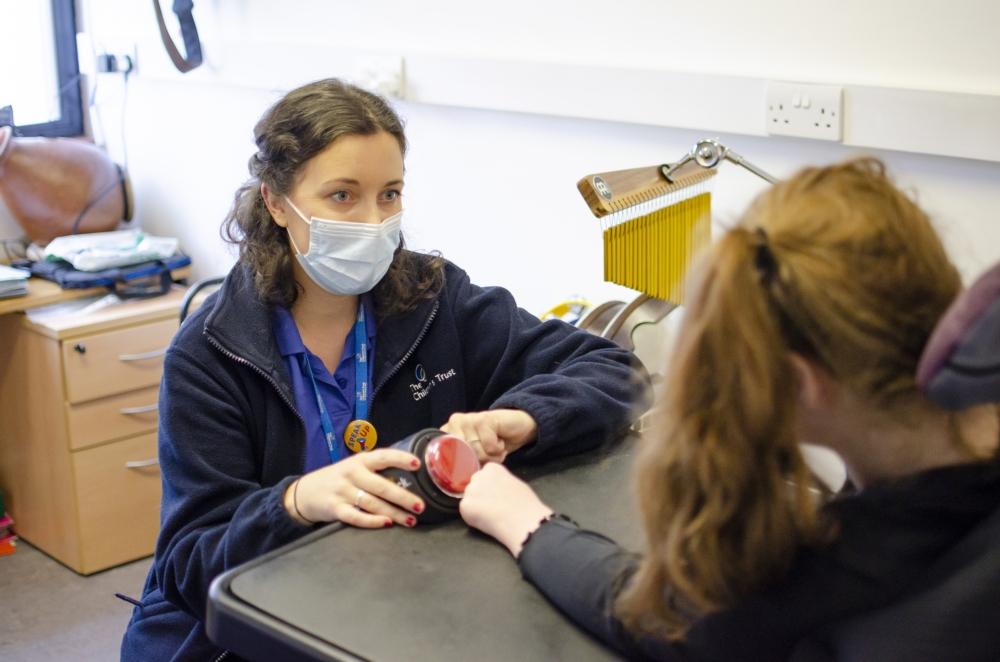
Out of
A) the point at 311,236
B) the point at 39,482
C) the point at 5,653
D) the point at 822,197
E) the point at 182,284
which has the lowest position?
the point at 5,653

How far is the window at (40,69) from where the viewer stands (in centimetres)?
339

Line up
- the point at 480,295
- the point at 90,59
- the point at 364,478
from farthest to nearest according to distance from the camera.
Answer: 1. the point at 90,59
2. the point at 480,295
3. the point at 364,478

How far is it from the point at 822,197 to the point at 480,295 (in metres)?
0.89

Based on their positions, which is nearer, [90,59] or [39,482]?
[39,482]

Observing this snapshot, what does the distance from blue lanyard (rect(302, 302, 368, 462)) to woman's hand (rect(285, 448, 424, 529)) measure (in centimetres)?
29

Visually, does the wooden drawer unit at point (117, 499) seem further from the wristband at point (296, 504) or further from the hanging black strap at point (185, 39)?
the wristband at point (296, 504)

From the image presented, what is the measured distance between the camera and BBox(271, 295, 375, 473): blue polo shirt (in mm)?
1531

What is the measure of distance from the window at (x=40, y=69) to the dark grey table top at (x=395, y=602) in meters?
2.69

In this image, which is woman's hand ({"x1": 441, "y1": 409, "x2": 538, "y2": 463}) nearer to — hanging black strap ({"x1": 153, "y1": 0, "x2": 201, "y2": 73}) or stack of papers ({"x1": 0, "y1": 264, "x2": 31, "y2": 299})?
stack of papers ({"x1": 0, "y1": 264, "x2": 31, "y2": 299})

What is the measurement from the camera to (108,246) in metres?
3.11

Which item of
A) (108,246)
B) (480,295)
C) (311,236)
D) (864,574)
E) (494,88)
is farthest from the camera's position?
(108,246)

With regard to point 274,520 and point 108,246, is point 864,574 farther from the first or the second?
point 108,246

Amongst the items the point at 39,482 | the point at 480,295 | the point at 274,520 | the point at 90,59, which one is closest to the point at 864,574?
the point at 274,520

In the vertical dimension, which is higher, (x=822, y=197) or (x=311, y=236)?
(x=822, y=197)
